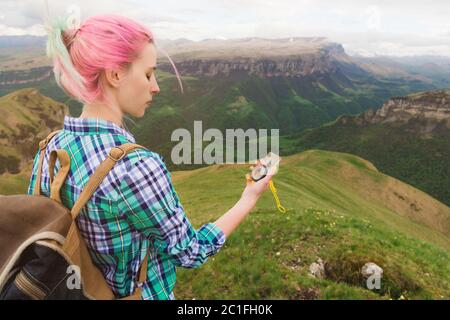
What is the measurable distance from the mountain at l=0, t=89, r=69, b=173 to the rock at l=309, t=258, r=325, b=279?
518 ft

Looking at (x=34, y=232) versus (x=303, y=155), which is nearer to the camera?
(x=34, y=232)

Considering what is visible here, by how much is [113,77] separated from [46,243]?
1.48m

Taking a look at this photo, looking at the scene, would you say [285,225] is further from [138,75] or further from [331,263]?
[138,75]

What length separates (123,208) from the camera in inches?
132

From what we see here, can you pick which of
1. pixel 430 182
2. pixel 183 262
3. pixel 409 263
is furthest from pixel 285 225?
pixel 430 182

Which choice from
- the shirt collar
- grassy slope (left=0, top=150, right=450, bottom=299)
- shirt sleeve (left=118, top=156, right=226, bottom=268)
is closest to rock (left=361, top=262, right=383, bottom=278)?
grassy slope (left=0, top=150, right=450, bottom=299)

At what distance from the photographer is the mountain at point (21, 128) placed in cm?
15862

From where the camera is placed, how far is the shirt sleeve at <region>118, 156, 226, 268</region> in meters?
3.33

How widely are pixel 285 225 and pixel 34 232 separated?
11.9 m

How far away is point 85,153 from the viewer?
3441mm

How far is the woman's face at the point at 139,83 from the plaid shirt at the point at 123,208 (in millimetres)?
291
